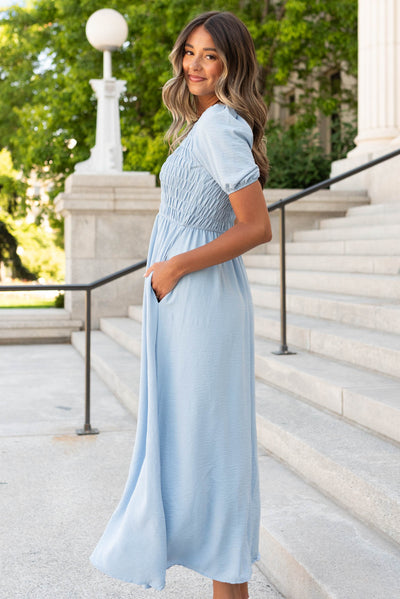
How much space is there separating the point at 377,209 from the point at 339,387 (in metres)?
5.08

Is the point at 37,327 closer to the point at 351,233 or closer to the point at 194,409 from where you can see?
the point at 351,233

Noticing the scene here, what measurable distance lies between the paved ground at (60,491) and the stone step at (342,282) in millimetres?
2246

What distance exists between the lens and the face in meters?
2.13

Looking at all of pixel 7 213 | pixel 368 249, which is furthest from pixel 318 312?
pixel 7 213

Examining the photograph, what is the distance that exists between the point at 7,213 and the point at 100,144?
17.9 metres

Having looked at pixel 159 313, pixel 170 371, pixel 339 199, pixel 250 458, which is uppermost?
pixel 339 199

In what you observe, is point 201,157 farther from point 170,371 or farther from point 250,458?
point 250,458

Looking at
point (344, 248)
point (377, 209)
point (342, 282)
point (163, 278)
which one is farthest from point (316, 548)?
point (377, 209)

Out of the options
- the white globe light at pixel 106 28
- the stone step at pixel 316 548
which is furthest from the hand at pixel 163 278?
the white globe light at pixel 106 28

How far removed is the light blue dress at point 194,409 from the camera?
2137 mm

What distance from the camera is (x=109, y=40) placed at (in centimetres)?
1027

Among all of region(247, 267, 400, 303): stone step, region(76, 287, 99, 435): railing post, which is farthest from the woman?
region(247, 267, 400, 303): stone step

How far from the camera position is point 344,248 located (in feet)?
25.6

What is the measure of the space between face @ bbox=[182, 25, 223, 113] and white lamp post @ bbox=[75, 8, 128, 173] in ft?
25.8
